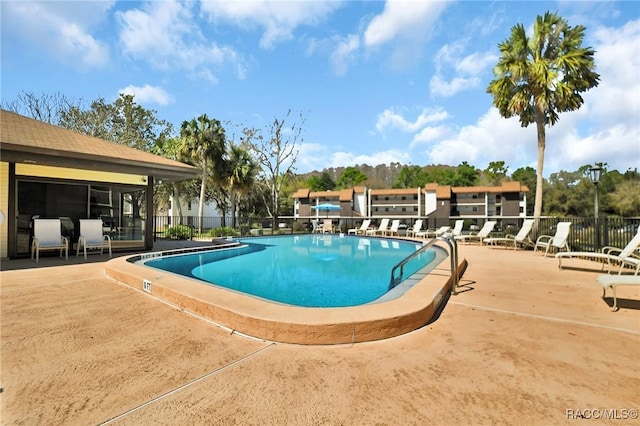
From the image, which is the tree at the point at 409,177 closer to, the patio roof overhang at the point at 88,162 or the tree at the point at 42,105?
the tree at the point at 42,105

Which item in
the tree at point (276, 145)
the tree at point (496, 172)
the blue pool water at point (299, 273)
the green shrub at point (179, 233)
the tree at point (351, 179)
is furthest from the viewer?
the tree at point (351, 179)

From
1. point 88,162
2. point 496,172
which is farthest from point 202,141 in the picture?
point 496,172

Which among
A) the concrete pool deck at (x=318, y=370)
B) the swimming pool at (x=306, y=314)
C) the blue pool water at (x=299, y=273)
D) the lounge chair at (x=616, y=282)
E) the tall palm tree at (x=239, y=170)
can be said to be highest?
the tall palm tree at (x=239, y=170)

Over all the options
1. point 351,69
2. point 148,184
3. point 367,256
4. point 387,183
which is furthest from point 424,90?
point 387,183

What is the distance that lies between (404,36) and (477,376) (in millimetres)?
13528

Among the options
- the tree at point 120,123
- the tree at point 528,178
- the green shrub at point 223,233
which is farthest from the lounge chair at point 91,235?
the tree at point 528,178

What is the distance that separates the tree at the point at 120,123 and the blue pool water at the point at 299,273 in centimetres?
2020

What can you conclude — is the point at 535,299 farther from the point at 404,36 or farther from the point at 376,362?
the point at 404,36

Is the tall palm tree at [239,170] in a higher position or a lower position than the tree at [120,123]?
lower

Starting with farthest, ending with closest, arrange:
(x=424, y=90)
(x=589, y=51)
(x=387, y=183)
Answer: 1. (x=387, y=183)
2. (x=424, y=90)
3. (x=589, y=51)

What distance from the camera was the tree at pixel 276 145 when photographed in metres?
27.0

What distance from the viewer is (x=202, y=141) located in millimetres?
20453

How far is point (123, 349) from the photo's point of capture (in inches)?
104

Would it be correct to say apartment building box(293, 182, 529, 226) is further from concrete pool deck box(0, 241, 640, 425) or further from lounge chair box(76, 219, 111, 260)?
concrete pool deck box(0, 241, 640, 425)
